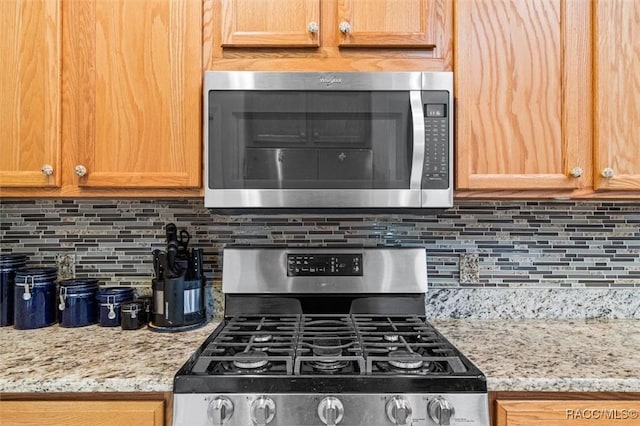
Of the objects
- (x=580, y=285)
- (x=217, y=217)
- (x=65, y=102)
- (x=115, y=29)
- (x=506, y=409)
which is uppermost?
(x=115, y=29)

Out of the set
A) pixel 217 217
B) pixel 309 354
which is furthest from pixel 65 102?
pixel 309 354

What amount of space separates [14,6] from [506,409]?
1836 mm

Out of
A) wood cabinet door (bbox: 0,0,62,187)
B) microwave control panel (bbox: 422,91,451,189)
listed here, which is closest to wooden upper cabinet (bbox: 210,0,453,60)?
microwave control panel (bbox: 422,91,451,189)

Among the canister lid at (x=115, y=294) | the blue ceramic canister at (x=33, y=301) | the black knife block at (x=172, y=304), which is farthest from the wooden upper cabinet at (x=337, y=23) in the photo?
the blue ceramic canister at (x=33, y=301)

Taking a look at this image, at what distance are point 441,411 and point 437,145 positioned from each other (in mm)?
751

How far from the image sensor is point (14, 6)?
132cm

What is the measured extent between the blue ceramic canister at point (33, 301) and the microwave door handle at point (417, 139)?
130cm

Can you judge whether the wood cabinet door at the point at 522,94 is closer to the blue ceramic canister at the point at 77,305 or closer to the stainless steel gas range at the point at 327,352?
the stainless steel gas range at the point at 327,352

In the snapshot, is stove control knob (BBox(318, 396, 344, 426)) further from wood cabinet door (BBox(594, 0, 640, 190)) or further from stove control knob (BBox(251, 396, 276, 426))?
wood cabinet door (BBox(594, 0, 640, 190))

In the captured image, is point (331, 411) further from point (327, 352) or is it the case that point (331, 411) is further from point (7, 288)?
point (7, 288)

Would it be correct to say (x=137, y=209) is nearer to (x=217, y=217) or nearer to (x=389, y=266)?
(x=217, y=217)

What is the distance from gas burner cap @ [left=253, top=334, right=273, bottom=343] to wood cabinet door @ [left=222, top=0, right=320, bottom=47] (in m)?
0.91

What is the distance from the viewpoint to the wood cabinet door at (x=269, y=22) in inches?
52.5

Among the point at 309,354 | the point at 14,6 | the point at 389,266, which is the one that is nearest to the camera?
the point at 309,354
